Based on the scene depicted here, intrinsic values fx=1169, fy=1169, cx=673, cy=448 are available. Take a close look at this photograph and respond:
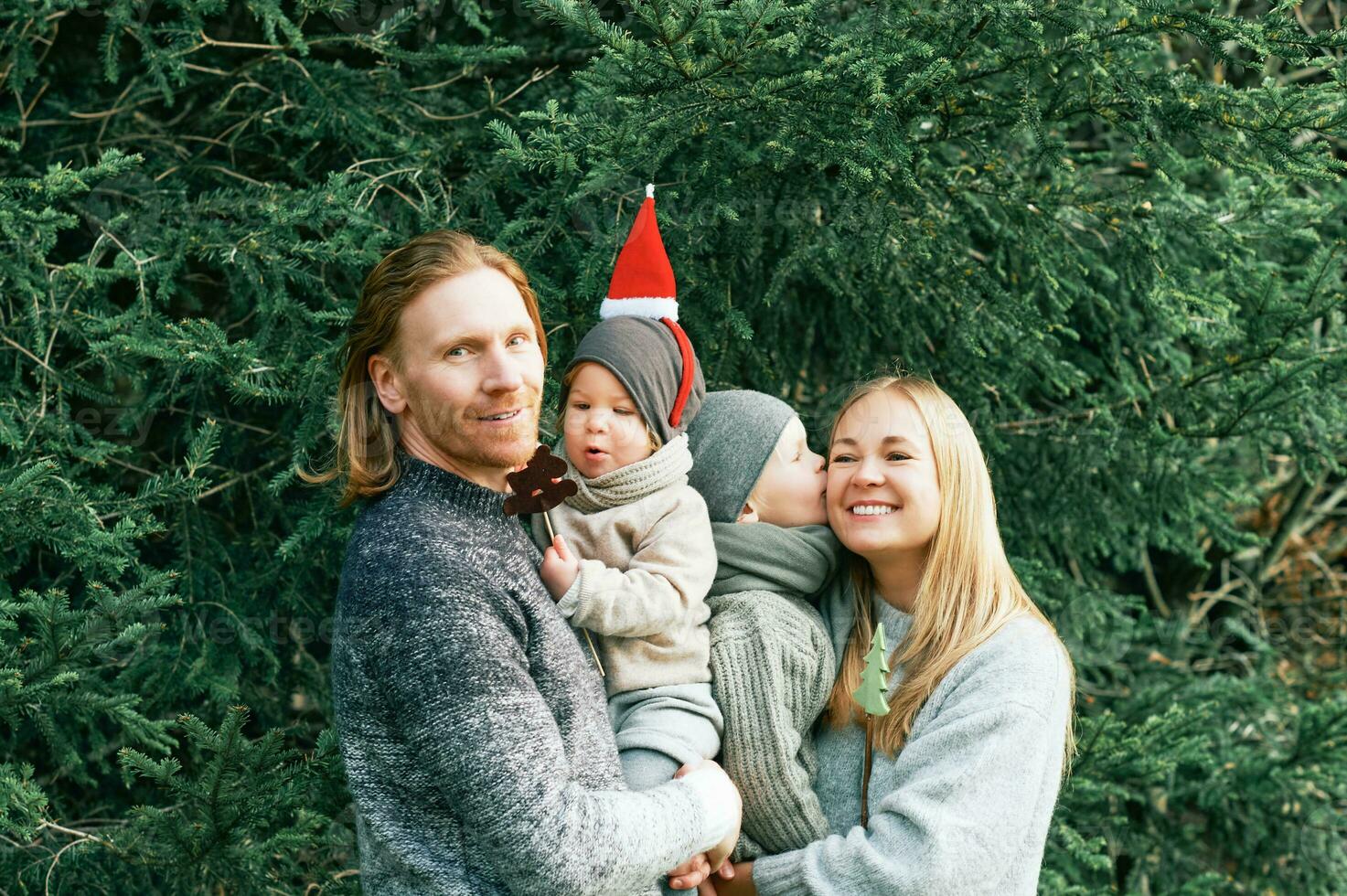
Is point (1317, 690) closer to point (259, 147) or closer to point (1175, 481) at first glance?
point (1175, 481)

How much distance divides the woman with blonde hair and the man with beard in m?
0.30

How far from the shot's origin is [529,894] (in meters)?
1.88

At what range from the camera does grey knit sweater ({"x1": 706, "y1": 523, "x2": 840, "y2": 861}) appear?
7.81ft

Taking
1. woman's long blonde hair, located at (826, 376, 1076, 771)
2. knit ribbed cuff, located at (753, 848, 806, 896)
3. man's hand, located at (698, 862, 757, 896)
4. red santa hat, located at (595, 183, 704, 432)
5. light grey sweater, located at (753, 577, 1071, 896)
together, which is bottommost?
man's hand, located at (698, 862, 757, 896)

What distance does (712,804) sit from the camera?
2.10 meters

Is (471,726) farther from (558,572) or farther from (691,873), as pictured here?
(691,873)

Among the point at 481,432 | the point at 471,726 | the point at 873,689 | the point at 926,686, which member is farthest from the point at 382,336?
Answer: the point at 926,686

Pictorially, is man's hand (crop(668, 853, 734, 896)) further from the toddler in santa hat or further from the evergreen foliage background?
the evergreen foliage background

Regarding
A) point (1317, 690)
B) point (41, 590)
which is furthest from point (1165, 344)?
point (41, 590)

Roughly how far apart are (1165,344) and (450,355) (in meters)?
2.92

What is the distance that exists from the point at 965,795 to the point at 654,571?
2.36 feet

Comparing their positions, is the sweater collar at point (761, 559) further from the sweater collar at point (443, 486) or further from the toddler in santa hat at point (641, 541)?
the sweater collar at point (443, 486)

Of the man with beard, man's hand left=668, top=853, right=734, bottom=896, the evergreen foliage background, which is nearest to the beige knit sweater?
the man with beard

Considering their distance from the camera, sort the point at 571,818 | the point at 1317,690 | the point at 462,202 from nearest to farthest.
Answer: the point at 571,818
the point at 462,202
the point at 1317,690
